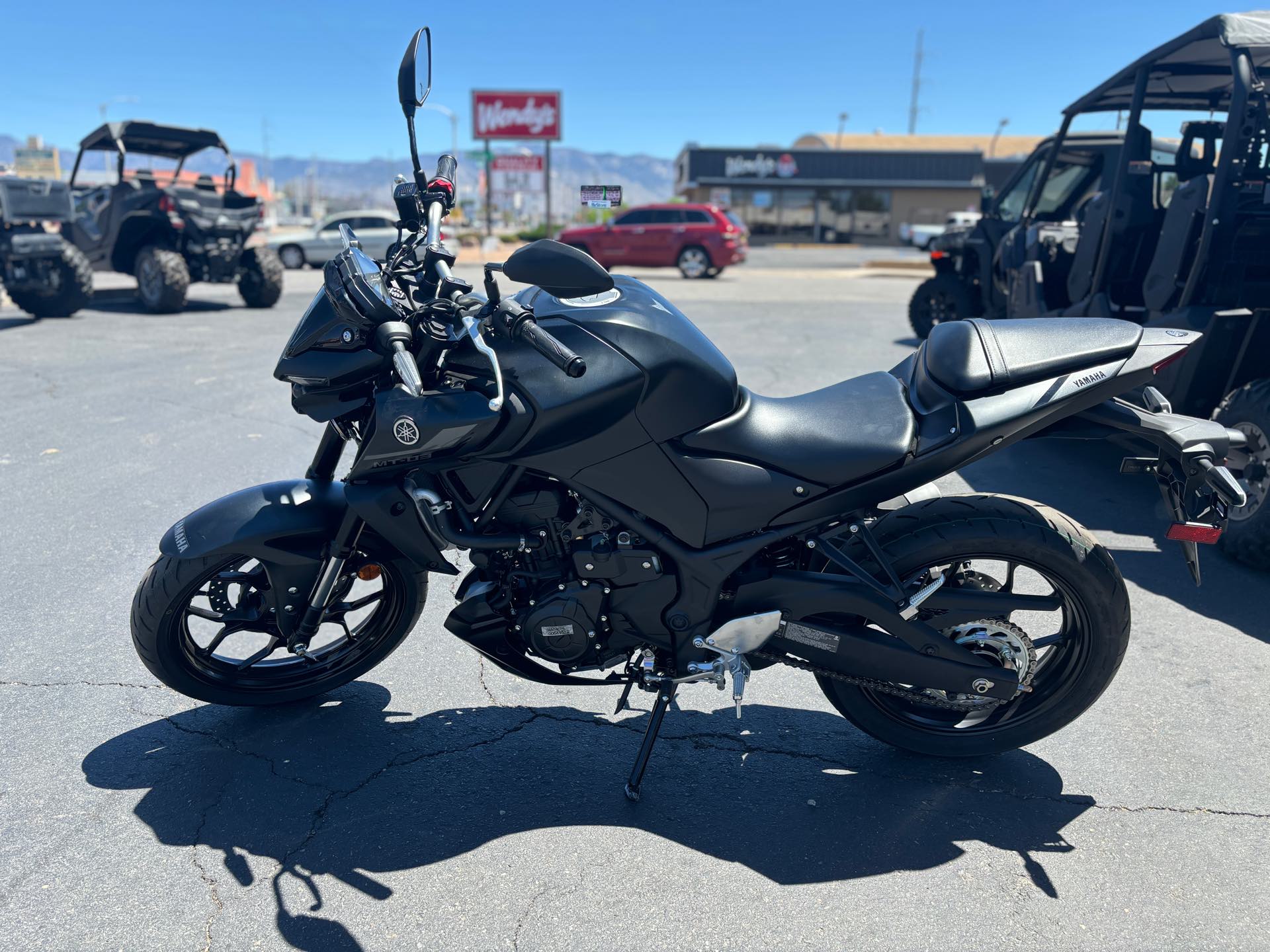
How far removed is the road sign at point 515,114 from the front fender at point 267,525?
103 ft

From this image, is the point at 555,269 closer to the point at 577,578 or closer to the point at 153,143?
the point at 577,578

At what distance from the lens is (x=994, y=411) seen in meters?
2.49

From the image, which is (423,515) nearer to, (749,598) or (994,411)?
(749,598)

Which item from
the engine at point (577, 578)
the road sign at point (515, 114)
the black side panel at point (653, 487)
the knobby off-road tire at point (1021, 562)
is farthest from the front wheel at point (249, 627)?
the road sign at point (515, 114)

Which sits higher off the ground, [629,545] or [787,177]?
[787,177]

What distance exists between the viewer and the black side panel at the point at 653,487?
247 cm

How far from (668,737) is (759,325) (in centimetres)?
1008

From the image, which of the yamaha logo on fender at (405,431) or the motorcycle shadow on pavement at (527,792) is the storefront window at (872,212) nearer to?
the motorcycle shadow on pavement at (527,792)

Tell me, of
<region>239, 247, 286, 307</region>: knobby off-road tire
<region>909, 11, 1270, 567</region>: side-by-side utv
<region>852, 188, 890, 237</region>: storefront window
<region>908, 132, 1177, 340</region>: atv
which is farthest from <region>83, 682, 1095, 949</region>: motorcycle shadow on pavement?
<region>852, 188, 890, 237</region>: storefront window

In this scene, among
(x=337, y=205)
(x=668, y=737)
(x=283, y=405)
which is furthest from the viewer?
(x=337, y=205)

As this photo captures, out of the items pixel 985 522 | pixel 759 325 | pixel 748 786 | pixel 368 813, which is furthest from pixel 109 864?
pixel 759 325

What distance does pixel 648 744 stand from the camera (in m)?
2.70

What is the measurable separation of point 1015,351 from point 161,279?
41.1ft

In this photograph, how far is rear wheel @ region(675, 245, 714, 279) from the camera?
21500 millimetres
